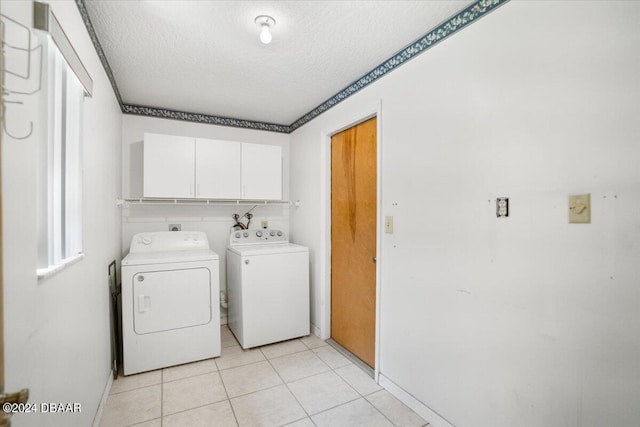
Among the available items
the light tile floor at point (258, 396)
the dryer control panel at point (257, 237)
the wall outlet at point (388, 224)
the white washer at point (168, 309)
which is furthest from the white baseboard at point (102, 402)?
the wall outlet at point (388, 224)

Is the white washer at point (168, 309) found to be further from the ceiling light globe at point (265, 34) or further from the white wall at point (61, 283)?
the ceiling light globe at point (265, 34)

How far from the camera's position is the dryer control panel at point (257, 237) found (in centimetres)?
322

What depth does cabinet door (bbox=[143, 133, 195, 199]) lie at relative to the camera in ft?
8.91

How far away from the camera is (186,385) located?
2.21 meters

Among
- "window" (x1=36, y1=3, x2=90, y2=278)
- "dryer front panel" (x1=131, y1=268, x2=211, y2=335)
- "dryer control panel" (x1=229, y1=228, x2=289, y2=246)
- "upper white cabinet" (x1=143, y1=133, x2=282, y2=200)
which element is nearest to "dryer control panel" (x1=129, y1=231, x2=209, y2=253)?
"dryer control panel" (x1=229, y1=228, x2=289, y2=246)

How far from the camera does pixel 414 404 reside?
74.8 inches

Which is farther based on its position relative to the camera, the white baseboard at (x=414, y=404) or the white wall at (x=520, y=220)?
the white baseboard at (x=414, y=404)

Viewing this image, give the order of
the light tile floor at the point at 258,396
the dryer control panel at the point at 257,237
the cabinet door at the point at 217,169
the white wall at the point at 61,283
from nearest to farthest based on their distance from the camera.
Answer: the white wall at the point at 61,283 < the light tile floor at the point at 258,396 < the cabinet door at the point at 217,169 < the dryer control panel at the point at 257,237

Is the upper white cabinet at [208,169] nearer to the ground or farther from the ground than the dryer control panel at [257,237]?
Result: farther from the ground

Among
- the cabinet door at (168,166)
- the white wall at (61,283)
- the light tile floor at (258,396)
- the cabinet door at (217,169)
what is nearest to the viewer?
the white wall at (61,283)

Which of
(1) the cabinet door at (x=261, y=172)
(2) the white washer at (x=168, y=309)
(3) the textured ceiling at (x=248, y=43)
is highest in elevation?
(3) the textured ceiling at (x=248, y=43)

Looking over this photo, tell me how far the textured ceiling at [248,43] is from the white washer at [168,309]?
145 centimetres

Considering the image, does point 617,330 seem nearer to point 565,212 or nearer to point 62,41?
point 565,212

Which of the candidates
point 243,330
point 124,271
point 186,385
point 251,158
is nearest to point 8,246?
point 124,271
